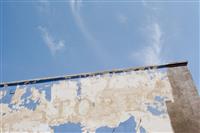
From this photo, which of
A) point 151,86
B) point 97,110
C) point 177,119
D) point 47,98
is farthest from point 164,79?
point 47,98

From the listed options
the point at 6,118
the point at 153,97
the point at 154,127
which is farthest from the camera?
the point at 6,118

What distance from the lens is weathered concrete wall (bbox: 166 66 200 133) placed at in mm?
6754

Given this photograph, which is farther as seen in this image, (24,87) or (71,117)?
(24,87)

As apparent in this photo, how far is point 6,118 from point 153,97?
390cm

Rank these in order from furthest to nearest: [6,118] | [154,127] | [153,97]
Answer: [6,118] → [153,97] → [154,127]

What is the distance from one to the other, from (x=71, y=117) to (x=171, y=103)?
98.6 inches

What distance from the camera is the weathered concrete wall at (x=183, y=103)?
22.2 feet

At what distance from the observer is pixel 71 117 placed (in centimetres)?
736

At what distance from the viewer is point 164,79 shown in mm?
7559

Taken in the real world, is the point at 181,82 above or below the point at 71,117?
above

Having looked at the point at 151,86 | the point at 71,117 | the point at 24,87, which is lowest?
the point at 71,117

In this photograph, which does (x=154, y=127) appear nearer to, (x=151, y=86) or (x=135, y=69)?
(x=151, y=86)

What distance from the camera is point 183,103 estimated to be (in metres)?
7.10

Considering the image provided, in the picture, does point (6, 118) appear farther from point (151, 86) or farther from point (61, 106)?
point (151, 86)
